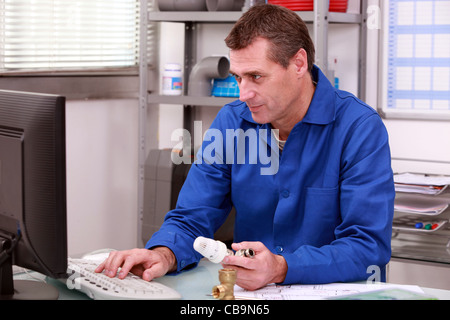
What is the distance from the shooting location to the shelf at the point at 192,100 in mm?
2859

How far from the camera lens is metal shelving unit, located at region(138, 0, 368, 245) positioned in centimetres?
253

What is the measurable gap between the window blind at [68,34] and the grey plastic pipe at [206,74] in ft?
1.70

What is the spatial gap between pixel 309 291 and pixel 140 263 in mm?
360

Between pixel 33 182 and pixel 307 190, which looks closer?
pixel 33 182

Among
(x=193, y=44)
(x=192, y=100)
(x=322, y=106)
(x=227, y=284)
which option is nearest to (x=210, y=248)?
(x=227, y=284)

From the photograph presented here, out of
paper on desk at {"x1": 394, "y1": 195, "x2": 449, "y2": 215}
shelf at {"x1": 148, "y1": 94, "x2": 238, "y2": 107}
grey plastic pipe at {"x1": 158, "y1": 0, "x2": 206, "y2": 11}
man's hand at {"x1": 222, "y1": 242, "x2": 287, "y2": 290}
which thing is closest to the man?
man's hand at {"x1": 222, "y1": 242, "x2": 287, "y2": 290}

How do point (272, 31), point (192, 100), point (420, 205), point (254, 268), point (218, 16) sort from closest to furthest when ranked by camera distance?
point (254, 268) < point (272, 31) < point (420, 205) < point (218, 16) < point (192, 100)

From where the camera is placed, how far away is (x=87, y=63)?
3.09 meters

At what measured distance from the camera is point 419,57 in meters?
2.71

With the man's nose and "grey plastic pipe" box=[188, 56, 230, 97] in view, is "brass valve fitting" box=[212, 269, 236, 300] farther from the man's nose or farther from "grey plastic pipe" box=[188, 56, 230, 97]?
"grey plastic pipe" box=[188, 56, 230, 97]

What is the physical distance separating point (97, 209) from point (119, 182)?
0.65 feet

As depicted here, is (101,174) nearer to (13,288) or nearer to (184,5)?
(184,5)

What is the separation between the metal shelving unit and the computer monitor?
1595mm

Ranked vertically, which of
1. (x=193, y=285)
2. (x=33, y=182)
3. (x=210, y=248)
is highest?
(x=33, y=182)
